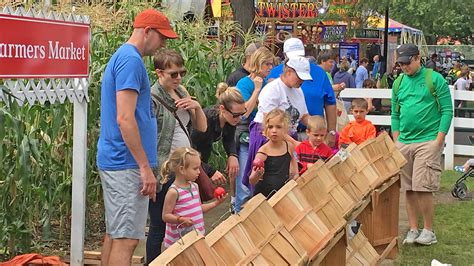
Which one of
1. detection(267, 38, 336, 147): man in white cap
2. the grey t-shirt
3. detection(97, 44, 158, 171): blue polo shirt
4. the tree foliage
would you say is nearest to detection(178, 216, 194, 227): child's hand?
detection(97, 44, 158, 171): blue polo shirt

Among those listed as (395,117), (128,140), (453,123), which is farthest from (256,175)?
(453,123)

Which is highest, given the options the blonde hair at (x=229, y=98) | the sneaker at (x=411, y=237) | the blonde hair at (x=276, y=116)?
the blonde hair at (x=229, y=98)

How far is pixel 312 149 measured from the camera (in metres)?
7.20

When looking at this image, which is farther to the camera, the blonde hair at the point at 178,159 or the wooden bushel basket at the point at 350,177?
the wooden bushel basket at the point at 350,177

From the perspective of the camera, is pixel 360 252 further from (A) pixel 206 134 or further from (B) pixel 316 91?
(B) pixel 316 91

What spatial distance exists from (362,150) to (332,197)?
5.08 ft

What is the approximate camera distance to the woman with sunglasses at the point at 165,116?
611cm

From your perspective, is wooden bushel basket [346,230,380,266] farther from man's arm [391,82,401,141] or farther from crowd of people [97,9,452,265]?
man's arm [391,82,401,141]

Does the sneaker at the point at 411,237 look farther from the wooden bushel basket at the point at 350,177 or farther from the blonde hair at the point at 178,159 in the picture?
the blonde hair at the point at 178,159

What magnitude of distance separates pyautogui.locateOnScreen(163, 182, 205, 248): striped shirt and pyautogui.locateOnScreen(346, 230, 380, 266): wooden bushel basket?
1.07 meters

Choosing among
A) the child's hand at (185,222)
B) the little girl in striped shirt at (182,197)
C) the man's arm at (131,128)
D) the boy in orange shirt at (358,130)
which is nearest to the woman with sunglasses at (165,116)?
the little girl in striped shirt at (182,197)

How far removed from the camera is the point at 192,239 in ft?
11.3

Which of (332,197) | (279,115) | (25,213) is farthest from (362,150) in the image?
(25,213)

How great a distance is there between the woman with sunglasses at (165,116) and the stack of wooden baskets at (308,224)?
3.73ft
